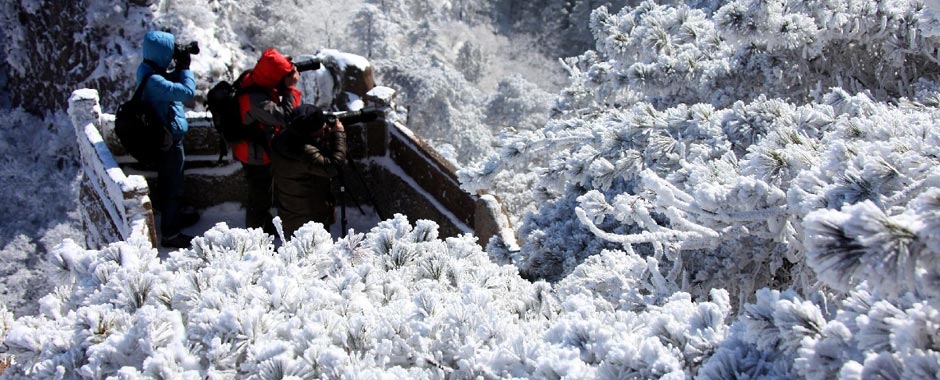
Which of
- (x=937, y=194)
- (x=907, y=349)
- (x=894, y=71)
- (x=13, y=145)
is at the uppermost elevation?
(x=937, y=194)

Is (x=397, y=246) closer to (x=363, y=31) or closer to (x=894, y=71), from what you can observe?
(x=894, y=71)

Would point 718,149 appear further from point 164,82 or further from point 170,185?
point 170,185

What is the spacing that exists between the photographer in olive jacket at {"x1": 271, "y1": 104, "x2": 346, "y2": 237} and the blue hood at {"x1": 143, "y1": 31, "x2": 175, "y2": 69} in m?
1.11

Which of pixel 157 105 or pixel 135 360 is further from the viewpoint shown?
pixel 157 105

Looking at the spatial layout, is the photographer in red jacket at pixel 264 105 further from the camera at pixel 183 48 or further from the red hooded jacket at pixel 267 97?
the camera at pixel 183 48

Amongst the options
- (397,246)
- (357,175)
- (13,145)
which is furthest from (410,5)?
(397,246)

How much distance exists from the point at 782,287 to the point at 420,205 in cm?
381

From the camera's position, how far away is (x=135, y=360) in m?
2.55

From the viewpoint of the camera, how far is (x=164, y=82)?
5.79 meters

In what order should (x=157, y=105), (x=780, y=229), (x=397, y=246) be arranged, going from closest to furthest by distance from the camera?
(x=780, y=229)
(x=397, y=246)
(x=157, y=105)

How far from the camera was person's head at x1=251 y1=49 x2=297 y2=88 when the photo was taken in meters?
5.50

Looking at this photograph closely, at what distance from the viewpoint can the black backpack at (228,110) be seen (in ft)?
18.5

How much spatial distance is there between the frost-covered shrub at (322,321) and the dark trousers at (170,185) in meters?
2.96

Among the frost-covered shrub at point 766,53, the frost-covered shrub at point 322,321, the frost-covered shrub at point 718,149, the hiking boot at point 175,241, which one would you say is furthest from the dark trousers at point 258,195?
the frost-covered shrub at point 766,53
